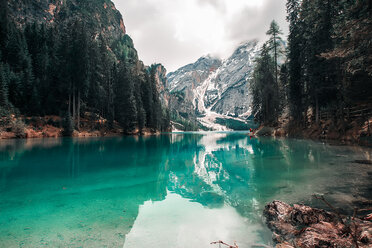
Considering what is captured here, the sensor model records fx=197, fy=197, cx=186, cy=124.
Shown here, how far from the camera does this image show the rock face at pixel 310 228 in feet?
10.1

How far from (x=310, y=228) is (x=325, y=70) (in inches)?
1032

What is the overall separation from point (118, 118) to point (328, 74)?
46855 millimetres

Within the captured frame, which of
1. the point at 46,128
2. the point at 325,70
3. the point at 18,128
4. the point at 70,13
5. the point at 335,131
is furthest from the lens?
the point at 70,13

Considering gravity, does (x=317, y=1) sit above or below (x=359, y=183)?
above

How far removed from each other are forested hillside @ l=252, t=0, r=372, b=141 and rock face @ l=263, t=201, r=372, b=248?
593 cm

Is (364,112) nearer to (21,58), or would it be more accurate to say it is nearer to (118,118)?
(118,118)

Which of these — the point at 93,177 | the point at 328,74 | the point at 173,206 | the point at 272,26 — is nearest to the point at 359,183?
the point at 173,206

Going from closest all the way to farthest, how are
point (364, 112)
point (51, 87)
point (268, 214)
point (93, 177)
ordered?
point (268, 214), point (93, 177), point (364, 112), point (51, 87)

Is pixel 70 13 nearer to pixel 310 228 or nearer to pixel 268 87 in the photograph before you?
pixel 268 87

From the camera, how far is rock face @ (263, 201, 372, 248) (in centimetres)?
309

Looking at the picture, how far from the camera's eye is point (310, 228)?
3572mm

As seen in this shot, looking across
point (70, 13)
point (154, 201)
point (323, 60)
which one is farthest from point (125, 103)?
point (70, 13)

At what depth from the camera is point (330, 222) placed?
3.94m

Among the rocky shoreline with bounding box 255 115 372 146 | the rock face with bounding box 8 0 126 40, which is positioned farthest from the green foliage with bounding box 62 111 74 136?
the rock face with bounding box 8 0 126 40
